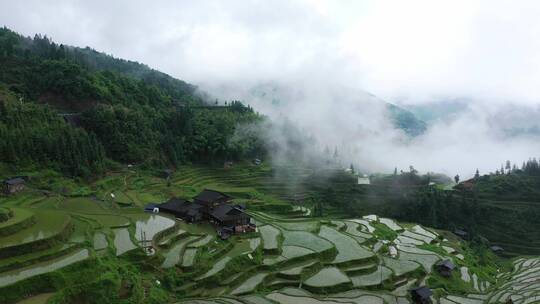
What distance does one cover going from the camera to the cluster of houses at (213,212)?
32.8m

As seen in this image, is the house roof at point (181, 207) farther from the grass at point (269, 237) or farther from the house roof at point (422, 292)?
the house roof at point (422, 292)

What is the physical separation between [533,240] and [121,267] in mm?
53027

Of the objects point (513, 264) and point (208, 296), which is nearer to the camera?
point (208, 296)

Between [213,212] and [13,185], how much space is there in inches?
698

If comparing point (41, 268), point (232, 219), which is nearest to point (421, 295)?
point (232, 219)

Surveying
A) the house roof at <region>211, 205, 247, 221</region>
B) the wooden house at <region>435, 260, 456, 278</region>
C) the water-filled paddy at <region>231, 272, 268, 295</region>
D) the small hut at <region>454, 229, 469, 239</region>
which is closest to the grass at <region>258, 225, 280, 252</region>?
the house roof at <region>211, 205, 247, 221</region>

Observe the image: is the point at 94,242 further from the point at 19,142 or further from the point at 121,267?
the point at 19,142

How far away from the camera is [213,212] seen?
1340 inches

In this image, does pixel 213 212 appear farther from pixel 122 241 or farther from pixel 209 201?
pixel 122 241

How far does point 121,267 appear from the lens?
2209 centimetres

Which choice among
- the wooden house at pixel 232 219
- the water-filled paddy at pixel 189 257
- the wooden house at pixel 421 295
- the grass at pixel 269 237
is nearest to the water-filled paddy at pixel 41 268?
the water-filled paddy at pixel 189 257

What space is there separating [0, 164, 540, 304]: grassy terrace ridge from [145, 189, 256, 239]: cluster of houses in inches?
40.2

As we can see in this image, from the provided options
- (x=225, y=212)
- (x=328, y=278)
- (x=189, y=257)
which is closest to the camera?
(x=189, y=257)

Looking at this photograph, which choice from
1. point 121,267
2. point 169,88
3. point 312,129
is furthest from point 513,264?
point 169,88
